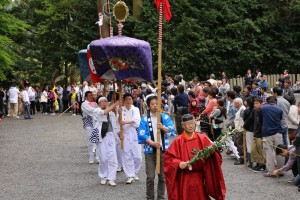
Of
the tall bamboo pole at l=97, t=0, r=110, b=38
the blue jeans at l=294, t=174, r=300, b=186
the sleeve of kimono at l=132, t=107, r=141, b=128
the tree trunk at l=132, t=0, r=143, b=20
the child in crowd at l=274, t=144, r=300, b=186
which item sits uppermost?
the tree trunk at l=132, t=0, r=143, b=20

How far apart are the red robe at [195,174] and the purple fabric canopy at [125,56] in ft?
10.2

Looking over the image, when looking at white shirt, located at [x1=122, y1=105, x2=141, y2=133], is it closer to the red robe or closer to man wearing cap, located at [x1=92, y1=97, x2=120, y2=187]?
man wearing cap, located at [x1=92, y1=97, x2=120, y2=187]

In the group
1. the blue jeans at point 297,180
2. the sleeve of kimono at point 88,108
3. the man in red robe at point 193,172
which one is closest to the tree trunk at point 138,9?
the sleeve of kimono at point 88,108

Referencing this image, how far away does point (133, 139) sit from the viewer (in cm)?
1152

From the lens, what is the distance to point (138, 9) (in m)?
32.9

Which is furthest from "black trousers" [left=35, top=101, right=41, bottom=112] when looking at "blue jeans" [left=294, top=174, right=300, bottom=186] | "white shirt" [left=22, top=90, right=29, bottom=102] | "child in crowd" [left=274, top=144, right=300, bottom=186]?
"blue jeans" [left=294, top=174, right=300, bottom=186]

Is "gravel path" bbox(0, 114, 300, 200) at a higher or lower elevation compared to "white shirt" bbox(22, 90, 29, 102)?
lower

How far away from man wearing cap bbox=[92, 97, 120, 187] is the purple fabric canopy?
2.70ft

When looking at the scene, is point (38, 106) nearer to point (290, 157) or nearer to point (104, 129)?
point (104, 129)

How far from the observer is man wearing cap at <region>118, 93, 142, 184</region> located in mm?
11352

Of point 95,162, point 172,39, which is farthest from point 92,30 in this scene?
point 95,162

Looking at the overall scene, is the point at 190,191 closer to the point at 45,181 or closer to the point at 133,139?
the point at 133,139

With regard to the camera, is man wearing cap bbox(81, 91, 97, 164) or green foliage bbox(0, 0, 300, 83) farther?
green foliage bbox(0, 0, 300, 83)

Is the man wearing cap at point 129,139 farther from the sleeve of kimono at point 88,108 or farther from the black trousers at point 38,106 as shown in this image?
the black trousers at point 38,106
